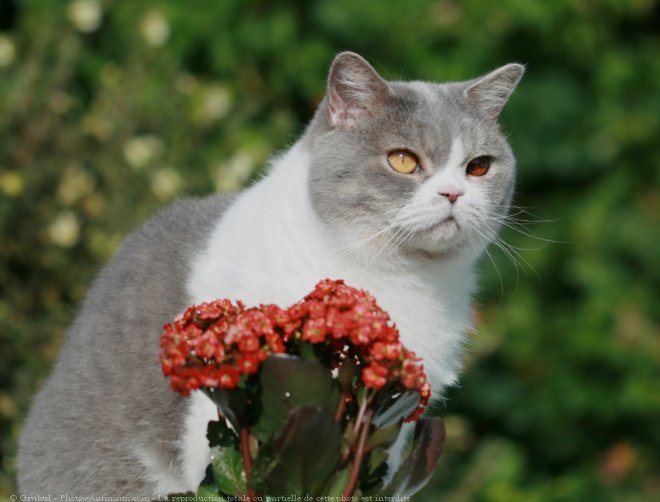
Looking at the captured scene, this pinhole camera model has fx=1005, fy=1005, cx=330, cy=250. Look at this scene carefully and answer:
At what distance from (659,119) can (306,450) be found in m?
3.19

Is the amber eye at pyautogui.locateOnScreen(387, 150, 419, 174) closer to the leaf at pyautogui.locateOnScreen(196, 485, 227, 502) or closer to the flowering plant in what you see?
the flowering plant

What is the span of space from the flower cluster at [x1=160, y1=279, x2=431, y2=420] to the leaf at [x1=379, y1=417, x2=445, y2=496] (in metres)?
0.06

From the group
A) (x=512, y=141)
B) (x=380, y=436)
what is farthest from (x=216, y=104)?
(x=380, y=436)

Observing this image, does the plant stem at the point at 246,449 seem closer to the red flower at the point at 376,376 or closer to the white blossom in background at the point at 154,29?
the red flower at the point at 376,376

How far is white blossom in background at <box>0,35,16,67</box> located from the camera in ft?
11.0

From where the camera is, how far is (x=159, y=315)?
203cm

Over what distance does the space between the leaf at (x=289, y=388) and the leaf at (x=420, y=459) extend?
0.40 ft

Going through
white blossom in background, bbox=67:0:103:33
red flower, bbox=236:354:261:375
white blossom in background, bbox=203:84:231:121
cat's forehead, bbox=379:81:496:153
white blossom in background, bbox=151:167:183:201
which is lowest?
white blossom in background, bbox=151:167:183:201

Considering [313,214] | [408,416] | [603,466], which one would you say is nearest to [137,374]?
[313,214]

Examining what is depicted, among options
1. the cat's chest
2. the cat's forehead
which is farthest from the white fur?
the cat's forehead

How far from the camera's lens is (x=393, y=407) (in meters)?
1.36

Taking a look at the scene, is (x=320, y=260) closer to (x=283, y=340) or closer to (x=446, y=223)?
(x=446, y=223)

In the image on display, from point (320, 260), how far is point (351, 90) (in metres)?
0.36

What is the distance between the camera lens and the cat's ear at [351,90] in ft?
6.56
